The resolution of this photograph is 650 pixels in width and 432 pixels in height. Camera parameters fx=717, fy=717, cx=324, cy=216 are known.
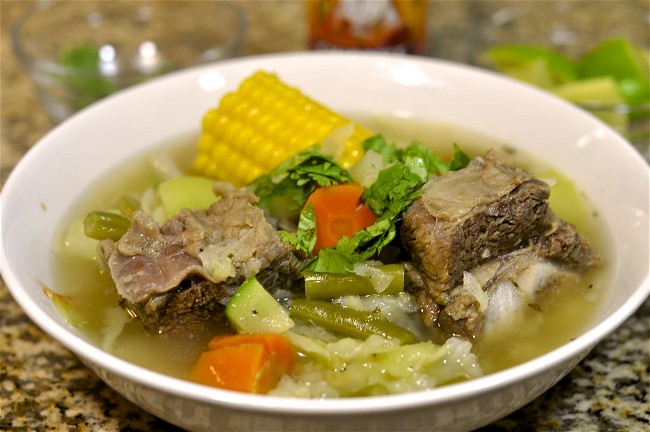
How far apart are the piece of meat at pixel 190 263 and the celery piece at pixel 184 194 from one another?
0.33 metres

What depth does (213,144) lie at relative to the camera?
2578mm

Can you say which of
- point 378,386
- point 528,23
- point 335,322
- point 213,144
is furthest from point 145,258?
point 528,23

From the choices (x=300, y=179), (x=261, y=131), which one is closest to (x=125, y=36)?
(x=261, y=131)

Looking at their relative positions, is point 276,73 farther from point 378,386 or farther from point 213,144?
point 378,386

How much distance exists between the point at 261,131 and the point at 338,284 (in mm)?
825

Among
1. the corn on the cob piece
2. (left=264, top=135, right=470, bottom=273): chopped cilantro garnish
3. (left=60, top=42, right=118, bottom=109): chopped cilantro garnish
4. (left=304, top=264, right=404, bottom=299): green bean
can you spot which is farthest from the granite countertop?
(left=60, top=42, right=118, bottom=109): chopped cilantro garnish

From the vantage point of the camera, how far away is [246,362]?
1.64 m

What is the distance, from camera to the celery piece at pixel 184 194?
2234 mm

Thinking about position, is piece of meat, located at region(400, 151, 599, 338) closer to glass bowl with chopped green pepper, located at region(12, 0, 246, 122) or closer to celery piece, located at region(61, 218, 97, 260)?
celery piece, located at region(61, 218, 97, 260)

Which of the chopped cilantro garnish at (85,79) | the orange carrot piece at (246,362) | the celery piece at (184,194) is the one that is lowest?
the chopped cilantro garnish at (85,79)

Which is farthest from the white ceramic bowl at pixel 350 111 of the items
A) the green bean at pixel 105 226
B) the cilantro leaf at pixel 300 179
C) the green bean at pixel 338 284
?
the cilantro leaf at pixel 300 179

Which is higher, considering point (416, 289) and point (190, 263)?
point (190, 263)

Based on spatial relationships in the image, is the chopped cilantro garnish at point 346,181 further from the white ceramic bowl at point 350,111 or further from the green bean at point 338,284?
the white ceramic bowl at point 350,111

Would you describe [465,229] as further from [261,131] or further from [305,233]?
[261,131]
